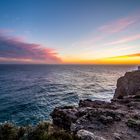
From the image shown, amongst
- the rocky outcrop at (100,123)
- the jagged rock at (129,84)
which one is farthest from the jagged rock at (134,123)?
the jagged rock at (129,84)

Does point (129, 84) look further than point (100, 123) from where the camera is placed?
Yes

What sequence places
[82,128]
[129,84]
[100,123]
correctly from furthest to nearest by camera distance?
[129,84], [100,123], [82,128]

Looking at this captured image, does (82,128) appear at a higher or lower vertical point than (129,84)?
lower

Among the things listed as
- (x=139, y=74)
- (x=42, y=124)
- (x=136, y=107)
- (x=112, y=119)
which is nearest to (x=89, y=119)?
(x=112, y=119)

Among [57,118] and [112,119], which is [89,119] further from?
[57,118]

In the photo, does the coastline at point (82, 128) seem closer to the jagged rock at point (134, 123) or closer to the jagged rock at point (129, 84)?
the jagged rock at point (134, 123)

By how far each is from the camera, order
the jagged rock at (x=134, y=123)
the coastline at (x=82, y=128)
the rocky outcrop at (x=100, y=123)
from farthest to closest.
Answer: the jagged rock at (x=134, y=123), the rocky outcrop at (x=100, y=123), the coastline at (x=82, y=128)

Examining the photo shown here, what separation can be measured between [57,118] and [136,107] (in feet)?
28.5

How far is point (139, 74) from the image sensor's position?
3219cm

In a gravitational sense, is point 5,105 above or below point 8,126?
below

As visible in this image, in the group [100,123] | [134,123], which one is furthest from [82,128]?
[134,123]

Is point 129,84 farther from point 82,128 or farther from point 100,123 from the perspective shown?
point 82,128

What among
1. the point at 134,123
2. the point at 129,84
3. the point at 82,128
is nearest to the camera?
the point at 82,128

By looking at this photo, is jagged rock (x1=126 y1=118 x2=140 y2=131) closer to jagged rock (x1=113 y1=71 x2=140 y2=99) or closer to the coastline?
the coastline
